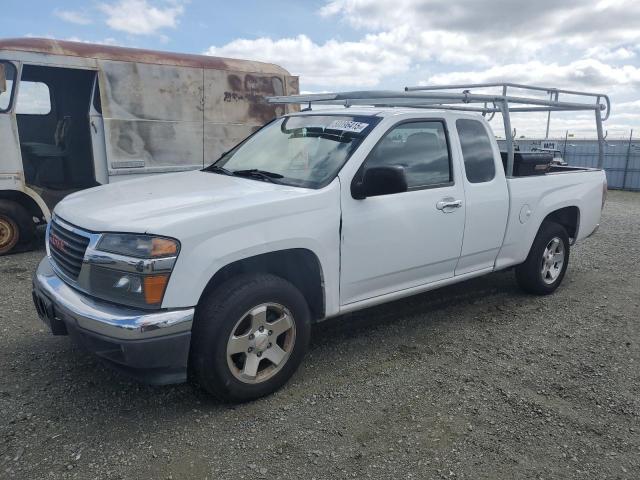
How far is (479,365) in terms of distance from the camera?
3.78m

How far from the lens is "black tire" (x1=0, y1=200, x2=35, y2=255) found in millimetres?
6684

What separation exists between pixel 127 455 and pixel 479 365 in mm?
2434

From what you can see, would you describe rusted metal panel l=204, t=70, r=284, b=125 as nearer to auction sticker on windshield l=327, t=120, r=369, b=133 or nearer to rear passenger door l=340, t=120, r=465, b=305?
auction sticker on windshield l=327, t=120, r=369, b=133

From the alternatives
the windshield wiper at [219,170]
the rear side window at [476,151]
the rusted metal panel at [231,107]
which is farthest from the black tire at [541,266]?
the rusted metal panel at [231,107]

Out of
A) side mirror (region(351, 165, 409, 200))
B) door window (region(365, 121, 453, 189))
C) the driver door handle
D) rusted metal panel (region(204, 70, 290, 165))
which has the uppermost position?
rusted metal panel (region(204, 70, 290, 165))

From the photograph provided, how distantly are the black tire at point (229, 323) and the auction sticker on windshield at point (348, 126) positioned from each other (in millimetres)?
1240

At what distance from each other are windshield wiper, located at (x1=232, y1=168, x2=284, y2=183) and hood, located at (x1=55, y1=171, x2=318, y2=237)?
8cm

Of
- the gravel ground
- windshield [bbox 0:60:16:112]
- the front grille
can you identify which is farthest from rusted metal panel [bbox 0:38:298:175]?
the front grille

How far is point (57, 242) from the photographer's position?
127 inches

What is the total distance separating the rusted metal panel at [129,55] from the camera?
Result: 650 cm

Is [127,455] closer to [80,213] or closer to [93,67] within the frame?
[80,213]

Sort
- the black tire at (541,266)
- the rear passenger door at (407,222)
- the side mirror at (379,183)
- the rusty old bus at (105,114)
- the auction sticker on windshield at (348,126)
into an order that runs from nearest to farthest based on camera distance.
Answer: the side mirror at (379,183), the rear passenger door at (407,222), the auction sticker on windshield at (348,126), the black tire at (541,266), the rusty old bus at (105,114)

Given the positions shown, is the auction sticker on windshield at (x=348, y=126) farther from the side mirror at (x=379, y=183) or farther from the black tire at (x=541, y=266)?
the black tire at (x=541, y=266)

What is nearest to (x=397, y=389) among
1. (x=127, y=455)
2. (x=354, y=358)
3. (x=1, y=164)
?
(x=354, y=358)
